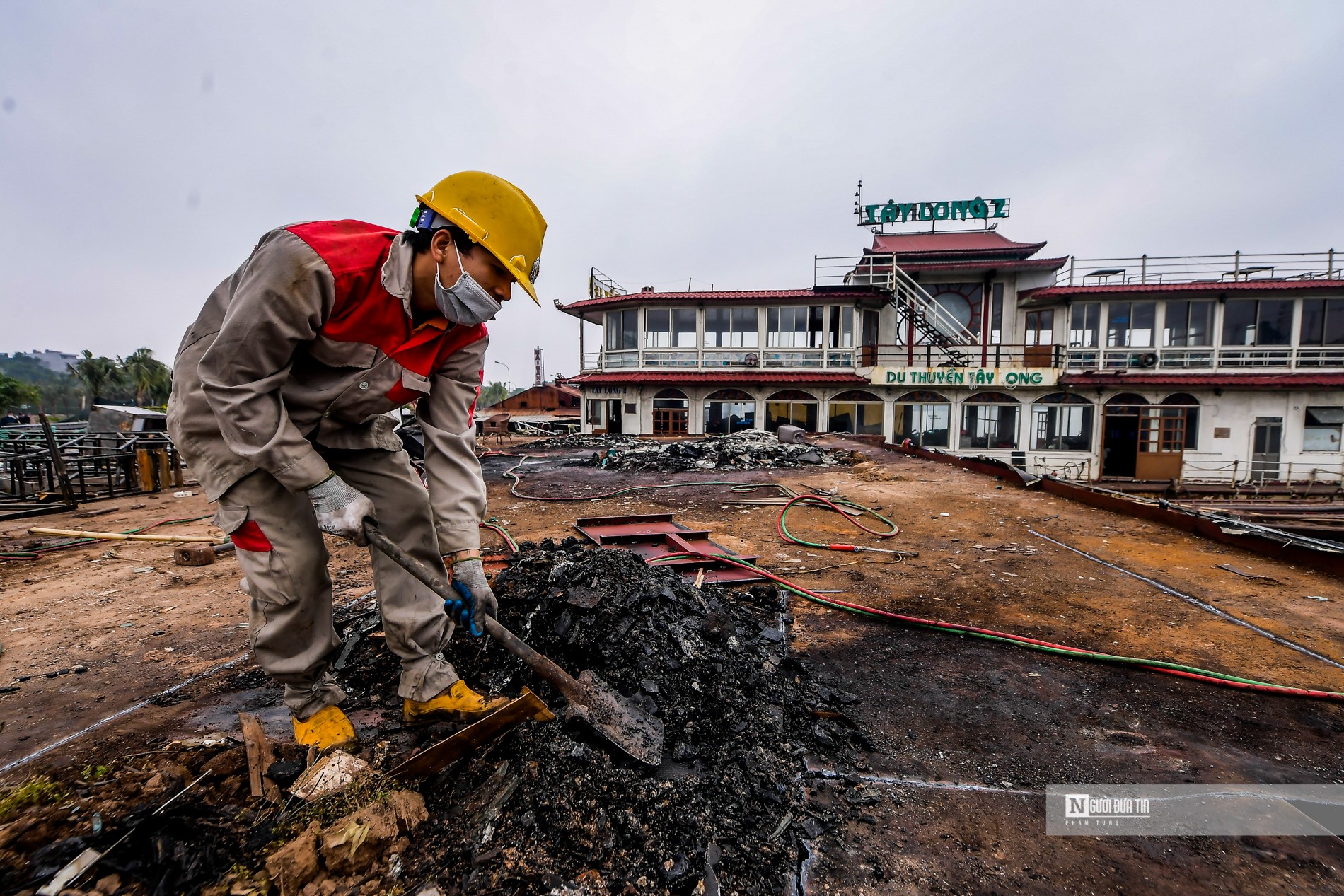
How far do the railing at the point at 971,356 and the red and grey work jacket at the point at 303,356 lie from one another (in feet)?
67.8

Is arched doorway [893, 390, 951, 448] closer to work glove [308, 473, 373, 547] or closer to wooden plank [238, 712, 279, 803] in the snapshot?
work glove [308, 473, 373, 547]

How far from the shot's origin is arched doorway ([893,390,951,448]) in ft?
68.7

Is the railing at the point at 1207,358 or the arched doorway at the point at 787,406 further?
the arched doorway at the point at 787,406

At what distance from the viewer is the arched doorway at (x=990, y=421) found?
2069cm

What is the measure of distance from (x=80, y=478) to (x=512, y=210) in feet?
35.0

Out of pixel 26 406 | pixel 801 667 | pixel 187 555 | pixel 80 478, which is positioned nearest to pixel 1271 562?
pixel 801 667

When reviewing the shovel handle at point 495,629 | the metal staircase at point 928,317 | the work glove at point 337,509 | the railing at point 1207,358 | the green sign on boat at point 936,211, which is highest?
the green sign on boat at point 936,211

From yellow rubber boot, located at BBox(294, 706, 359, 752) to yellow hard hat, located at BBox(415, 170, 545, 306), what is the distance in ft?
5.93

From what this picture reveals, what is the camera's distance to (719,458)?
1305 cm

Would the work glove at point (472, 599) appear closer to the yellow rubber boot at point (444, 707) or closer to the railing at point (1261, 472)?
the yellow rubber boot at point (444, 707)

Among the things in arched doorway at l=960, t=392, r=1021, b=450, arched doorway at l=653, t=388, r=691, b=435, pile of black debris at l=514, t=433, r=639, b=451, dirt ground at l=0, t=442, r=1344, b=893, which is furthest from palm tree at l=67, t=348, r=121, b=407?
arched doorway at l=960, t=392, r=1021, b=450

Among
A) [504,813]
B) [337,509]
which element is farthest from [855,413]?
[504,813]

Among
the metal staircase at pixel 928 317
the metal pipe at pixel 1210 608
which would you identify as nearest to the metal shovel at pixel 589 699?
the metal pipe at pixel 1210 608
